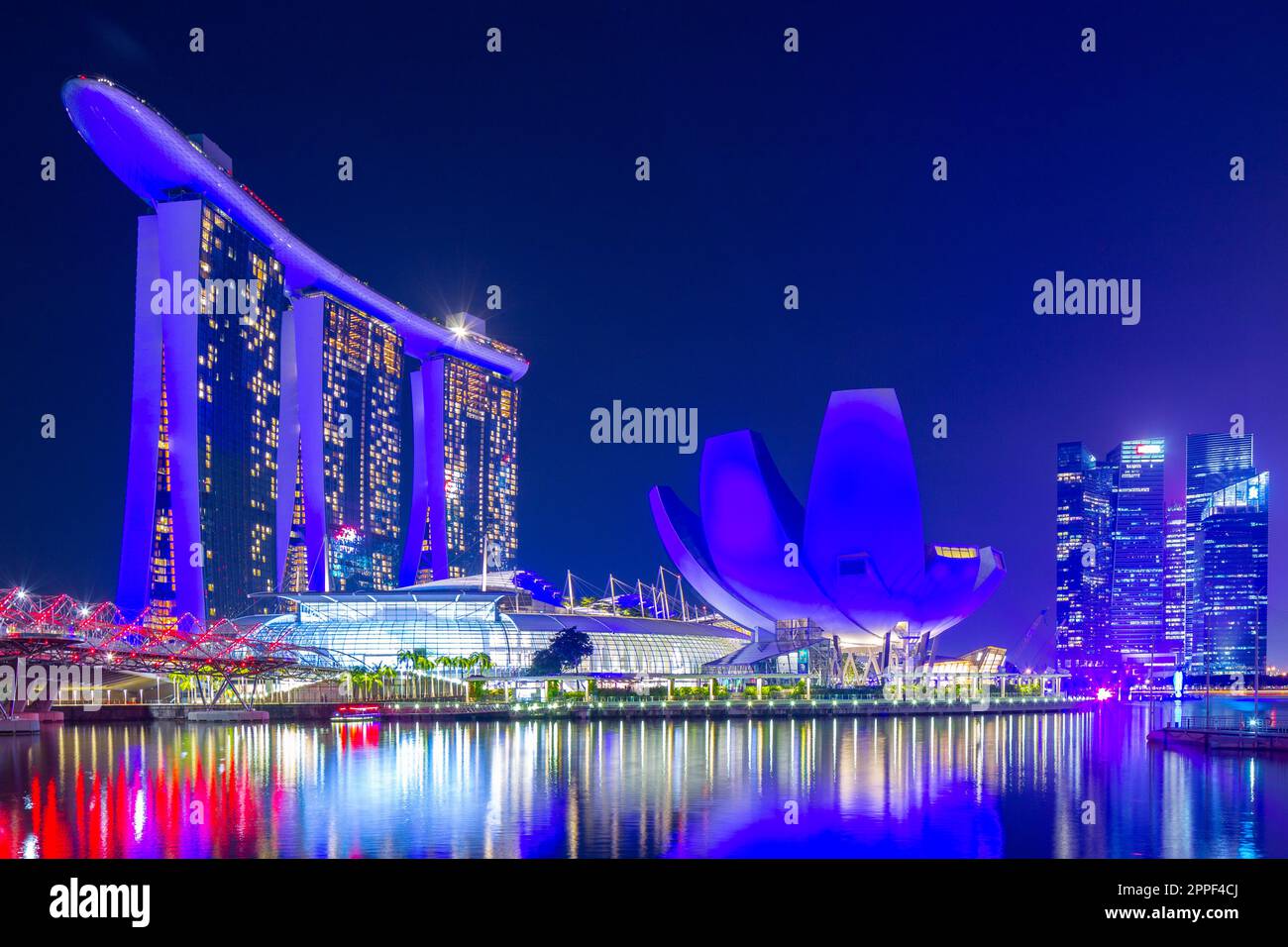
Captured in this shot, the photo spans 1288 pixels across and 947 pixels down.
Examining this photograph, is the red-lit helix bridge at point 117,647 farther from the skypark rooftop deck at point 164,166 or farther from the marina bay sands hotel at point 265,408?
the skypark rooftop deck at point 164,166

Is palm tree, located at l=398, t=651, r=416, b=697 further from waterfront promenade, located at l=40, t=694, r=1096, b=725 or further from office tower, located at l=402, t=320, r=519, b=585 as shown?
office tower, located at l=402, t=320, r=519, b=585

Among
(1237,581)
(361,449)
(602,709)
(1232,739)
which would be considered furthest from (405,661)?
(1237,581)

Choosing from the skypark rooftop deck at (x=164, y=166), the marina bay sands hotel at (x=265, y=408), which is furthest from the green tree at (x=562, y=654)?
the skypark rooftop deck at (x=164, y=166)

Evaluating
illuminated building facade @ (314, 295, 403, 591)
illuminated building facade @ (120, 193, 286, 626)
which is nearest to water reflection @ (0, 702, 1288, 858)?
illuminated building facade @ (120, 193, 286, 626)

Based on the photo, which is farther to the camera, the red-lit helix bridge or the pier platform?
the red-lit helix bridge

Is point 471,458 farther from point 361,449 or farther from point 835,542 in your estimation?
point 835,542

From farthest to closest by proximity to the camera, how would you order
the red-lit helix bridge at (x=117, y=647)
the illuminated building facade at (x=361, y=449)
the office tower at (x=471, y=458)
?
the office tower at (x=471, y=458)
the illuminated building facade at (x=361, y=449)
the red-lit helix bridge at (x=117, y=647)
